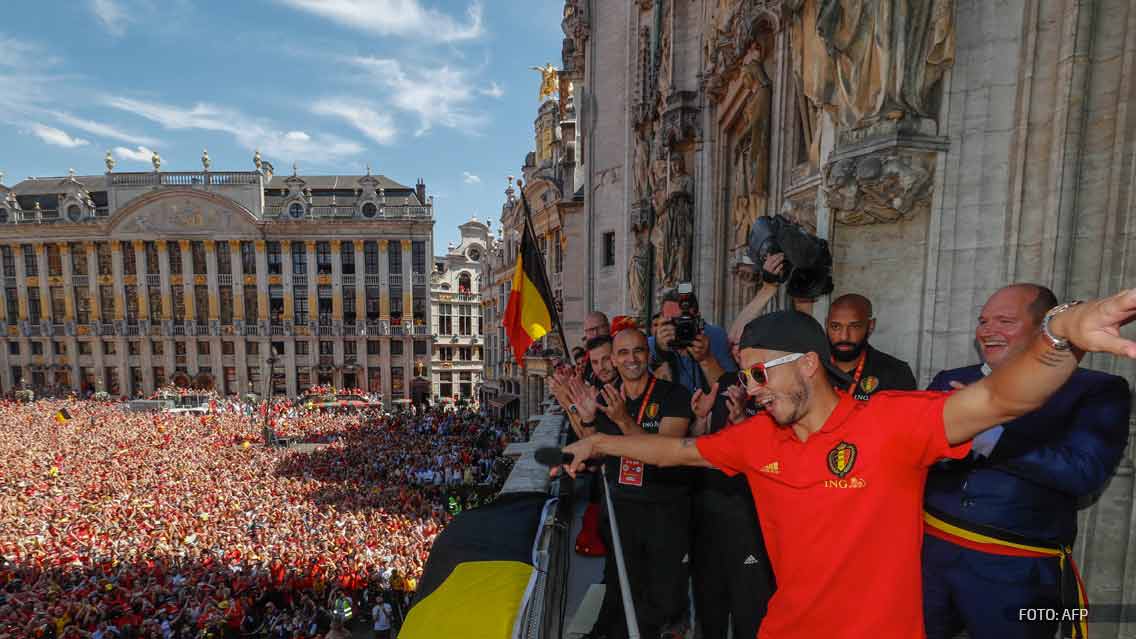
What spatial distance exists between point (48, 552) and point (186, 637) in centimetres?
523

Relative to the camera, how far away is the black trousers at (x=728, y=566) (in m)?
3.39

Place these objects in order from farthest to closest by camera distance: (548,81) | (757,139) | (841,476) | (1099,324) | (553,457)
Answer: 1. (548,81)
2. (757,139)
3. (553,457)
4. (841,476)
5. (1099,324)

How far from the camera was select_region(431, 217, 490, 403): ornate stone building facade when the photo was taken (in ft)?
158

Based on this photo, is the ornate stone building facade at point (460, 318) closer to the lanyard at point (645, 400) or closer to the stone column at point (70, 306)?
the stone column at point (70, 306)

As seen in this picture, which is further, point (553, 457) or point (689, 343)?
point (689, 343)

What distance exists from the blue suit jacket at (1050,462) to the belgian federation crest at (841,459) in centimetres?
98

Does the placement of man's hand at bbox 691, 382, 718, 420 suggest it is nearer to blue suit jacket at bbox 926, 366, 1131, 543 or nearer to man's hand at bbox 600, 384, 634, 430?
man's hand at bbox 600, 384, 634, 430

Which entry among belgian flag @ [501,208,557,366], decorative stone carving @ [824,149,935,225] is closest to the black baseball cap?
decorative stone carving @ [824,149,935,225]

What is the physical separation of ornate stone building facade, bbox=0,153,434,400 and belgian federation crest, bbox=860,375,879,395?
4395cm

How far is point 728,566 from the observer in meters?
3.49

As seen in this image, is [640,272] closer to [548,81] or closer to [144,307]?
[548,81]

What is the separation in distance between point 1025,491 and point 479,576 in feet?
9.05

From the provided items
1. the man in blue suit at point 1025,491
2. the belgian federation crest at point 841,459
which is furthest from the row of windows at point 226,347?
the belgian federation crest at point 841,459

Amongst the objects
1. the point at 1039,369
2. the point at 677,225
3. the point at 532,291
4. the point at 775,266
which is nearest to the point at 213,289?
the point at 532,291
